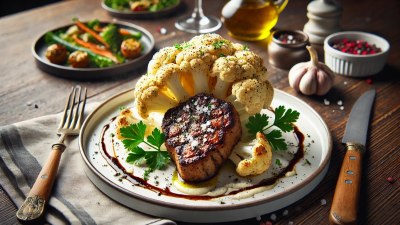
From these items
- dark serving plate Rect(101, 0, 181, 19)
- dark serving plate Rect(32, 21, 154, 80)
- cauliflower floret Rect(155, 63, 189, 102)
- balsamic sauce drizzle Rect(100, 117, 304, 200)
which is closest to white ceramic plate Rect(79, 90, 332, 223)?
balsamic sauce drizzle Rect(100, 117, 304, 200)

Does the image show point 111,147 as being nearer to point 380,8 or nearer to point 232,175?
point 232,175

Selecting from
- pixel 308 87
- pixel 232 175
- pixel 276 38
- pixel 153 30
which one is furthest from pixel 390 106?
pixel 153 30

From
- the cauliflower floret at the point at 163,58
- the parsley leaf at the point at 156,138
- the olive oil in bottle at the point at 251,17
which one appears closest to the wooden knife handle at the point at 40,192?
the parsley leaf at the point at 156,138

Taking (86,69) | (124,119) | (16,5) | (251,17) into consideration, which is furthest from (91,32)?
(16,5)

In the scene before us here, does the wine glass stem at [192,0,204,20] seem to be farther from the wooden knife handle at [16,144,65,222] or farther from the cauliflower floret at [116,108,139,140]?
the wooden knife handle at [16,144,65,222]

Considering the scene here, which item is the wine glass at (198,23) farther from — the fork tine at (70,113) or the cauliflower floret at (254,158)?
the cauliflower floret at (254,158)

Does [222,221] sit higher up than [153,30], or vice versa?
[222,221]
